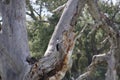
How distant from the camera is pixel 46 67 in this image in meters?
4.36

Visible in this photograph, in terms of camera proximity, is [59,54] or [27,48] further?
[27,48]

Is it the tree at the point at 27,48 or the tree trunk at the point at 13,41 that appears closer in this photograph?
the tree at the point at 27,48

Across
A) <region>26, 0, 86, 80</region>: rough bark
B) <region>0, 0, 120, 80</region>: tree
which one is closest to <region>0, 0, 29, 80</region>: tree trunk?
<region>0, 0, 120, 80</region>: tree

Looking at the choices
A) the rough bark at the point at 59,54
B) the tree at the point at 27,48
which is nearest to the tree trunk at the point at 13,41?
the tree at the point at 27,48

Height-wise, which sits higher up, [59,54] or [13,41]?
[13,41]

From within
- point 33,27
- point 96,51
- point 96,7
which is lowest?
point 96,51

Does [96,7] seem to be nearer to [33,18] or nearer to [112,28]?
[112,28]

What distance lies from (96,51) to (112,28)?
1723cm

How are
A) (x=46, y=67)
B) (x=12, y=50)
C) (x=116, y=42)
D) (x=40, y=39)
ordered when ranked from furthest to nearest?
(x=40, y=39) → (x=116, y=42) → (x=12, y=50) → (x=46, y=67)

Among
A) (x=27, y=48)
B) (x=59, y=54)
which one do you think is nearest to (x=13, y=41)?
(x=27, y=48)

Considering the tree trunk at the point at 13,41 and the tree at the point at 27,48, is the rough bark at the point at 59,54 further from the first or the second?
the tree trunk at the point at 13,41

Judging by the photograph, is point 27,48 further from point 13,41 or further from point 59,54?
point 59,54

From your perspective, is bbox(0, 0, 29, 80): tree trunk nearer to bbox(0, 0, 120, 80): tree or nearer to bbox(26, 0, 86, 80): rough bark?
bbox(0, 0, 120, 80): tree

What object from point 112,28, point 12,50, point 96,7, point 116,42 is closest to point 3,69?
point 12,50
